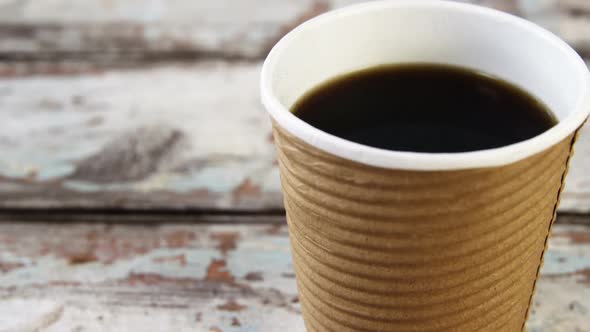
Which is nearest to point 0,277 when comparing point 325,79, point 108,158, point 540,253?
point 108,158

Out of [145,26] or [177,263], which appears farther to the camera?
[145,26]

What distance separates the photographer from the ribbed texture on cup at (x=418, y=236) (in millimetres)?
348

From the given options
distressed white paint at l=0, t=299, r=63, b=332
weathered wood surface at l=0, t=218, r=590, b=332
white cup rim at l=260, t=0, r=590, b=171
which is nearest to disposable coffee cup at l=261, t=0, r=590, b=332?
white cup rim at l=260, t=0, r=590, b=171

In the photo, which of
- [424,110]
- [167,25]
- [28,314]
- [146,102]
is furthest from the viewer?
[167,25]

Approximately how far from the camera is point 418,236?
0.36 meters

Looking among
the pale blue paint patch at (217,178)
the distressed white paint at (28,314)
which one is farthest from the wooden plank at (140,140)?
the distressed white paint at (28,314)

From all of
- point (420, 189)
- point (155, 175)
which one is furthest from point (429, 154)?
point (155, 175)

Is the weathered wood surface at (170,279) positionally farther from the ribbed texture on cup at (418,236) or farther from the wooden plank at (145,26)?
the wooden plank at (145,26)

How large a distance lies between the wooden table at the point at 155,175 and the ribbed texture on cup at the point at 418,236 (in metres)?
0.16

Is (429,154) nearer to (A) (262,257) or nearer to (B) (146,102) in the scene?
(A) (262,257)

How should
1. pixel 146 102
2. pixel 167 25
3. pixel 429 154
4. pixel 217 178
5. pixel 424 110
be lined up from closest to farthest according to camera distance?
pixel 429 154
pixel 424 110
pixel 217 178
pixel 146 102
pixel 167 25

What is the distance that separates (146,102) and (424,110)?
45cm

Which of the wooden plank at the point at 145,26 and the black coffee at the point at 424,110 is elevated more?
the black coffee at the point at 424,110

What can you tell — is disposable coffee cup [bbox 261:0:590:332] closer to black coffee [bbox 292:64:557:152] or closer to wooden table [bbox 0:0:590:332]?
black coffee [bbox 292:64:557:152]
